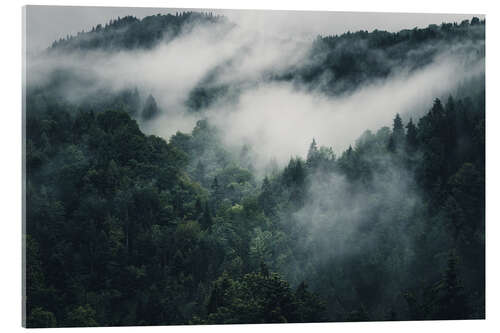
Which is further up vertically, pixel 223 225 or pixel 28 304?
pixel 223 225

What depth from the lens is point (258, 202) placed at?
11.6m

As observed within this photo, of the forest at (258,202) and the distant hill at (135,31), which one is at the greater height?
the distant hill at (135,31)

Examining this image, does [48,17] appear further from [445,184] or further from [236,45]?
[445,184]

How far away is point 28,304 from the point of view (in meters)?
10.5

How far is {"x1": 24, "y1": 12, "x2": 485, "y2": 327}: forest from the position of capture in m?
11.0

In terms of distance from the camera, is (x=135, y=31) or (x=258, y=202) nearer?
(x=135, y=31)

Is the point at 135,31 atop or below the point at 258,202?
atop

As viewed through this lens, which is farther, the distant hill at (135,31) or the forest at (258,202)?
the distant hill at (135,31)

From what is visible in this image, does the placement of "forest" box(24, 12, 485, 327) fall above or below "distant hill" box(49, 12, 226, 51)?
below

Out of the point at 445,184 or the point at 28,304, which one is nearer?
the point at 28,304

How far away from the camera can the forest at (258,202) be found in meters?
11.0

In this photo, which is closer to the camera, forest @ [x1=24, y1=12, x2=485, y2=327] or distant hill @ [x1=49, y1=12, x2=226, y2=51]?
forest @ [x1=24, y1=12, x2=485, y2=327]
